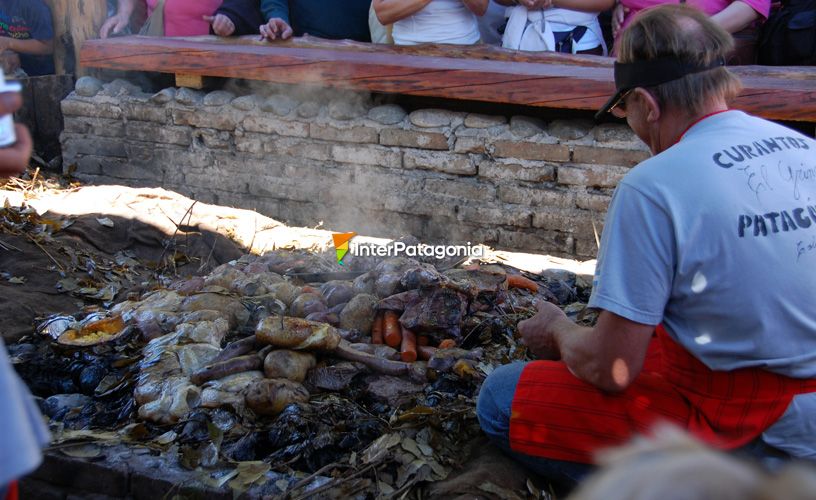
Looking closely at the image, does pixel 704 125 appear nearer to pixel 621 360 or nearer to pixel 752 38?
pixel 621 360

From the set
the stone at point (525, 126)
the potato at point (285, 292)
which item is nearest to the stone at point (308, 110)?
the stone at point (525, 126)

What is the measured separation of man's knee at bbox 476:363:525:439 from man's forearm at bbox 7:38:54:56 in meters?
7.26

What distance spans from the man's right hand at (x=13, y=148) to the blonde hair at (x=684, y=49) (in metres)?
1.83

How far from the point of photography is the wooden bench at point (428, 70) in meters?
5.44

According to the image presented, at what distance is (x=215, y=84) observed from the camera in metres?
7.19

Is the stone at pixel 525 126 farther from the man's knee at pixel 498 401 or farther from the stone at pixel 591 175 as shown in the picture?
the man's knee at pixel 498 401

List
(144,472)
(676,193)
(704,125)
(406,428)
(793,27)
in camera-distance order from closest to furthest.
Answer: (676,193) < (704,125) < (144,472) < (406,428) < (793,27)

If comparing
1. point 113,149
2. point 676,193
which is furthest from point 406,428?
point 113,149

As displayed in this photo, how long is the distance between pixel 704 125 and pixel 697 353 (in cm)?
72

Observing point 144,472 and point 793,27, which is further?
point 793,27

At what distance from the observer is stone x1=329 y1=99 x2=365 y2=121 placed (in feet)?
21.3

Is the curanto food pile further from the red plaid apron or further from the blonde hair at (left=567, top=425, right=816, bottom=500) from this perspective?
the blonde hair at (left=567, top=425, right=816, bottom=500)

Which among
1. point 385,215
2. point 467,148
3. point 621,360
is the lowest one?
point 385,215

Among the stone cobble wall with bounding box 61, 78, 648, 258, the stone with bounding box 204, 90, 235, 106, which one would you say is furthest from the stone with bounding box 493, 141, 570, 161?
the stone with bounding box 204, 90, 235, 106
